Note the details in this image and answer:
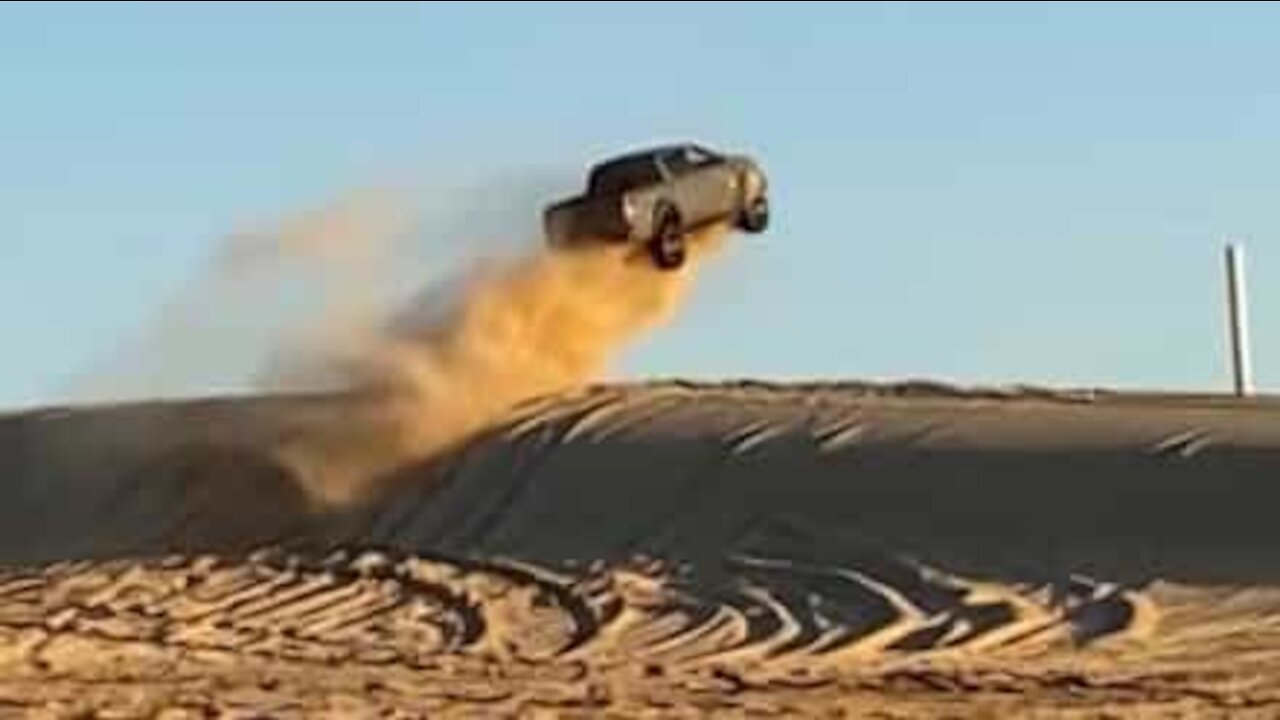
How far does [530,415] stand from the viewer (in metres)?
33.0

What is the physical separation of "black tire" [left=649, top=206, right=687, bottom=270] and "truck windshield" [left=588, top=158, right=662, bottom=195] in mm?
394

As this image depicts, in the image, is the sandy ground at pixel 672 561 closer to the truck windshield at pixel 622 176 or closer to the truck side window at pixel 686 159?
the truck windshield at pixel 622 176

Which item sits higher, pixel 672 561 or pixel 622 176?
pixel 622 176

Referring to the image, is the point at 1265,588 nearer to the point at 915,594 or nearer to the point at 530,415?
the point at 915,594

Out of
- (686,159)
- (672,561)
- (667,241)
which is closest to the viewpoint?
(672,561)

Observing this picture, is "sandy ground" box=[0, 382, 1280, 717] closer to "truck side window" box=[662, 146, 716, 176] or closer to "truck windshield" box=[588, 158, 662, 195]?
"truck windshield" box=[588, 158, 662, 195]

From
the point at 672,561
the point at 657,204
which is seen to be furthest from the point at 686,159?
the point at 672,561

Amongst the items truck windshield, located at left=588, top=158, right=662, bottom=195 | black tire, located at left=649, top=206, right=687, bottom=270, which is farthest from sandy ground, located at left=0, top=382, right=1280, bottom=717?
truck windshield, located at left=588, top=158, right=662, bottom=195

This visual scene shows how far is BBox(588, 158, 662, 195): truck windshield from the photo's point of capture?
3397 cm

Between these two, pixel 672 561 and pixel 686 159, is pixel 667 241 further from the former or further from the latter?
pixel 672 561

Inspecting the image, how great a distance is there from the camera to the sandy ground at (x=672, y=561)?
1953 centimetres

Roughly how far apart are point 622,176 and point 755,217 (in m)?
2.04

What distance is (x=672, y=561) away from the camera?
27.6 m

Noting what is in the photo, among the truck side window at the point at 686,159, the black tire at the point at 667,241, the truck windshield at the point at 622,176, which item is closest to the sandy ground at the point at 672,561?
the black tire at the point at 667,241
